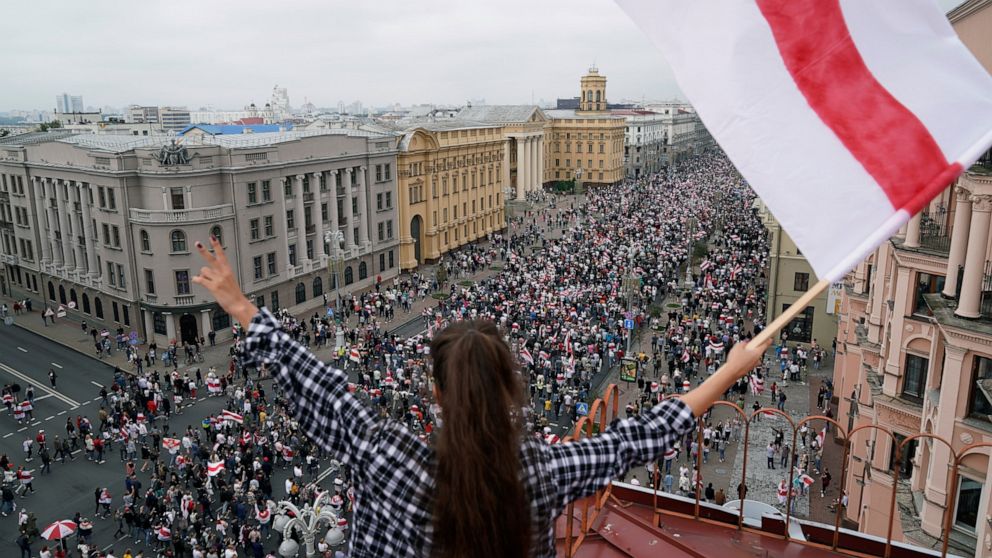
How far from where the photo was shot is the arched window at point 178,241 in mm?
38781

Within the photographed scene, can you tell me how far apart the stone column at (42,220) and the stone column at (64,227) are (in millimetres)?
2051

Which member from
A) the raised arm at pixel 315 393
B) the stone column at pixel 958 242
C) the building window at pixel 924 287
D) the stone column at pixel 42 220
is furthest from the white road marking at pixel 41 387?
the raised arm at pixel 315 393

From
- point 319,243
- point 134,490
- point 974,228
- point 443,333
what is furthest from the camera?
point 319,243

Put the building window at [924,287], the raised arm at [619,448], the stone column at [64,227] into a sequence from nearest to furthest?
1. the raised arm at [619,448]
2. the building window at [924,287]
3. the stone column at [64,227]

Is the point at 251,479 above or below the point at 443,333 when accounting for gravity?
below

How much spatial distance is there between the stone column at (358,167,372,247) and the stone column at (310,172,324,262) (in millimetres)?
4175

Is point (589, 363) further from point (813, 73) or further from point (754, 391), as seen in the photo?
point (813, 73)

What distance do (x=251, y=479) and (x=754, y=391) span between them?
19.4 meters

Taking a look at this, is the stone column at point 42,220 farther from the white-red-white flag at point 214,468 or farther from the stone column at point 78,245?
the white-red-white flag at point 214,468

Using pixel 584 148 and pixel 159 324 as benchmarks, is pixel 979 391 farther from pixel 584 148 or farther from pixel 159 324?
pixel 584 148

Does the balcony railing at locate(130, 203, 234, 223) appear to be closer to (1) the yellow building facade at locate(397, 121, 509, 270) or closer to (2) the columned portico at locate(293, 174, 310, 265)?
(2) the columned portico at locate(293, 174, 310, 265)

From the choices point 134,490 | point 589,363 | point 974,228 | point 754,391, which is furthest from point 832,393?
point 134,490

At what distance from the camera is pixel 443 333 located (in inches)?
108

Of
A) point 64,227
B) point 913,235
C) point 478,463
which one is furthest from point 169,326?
point 478,463
